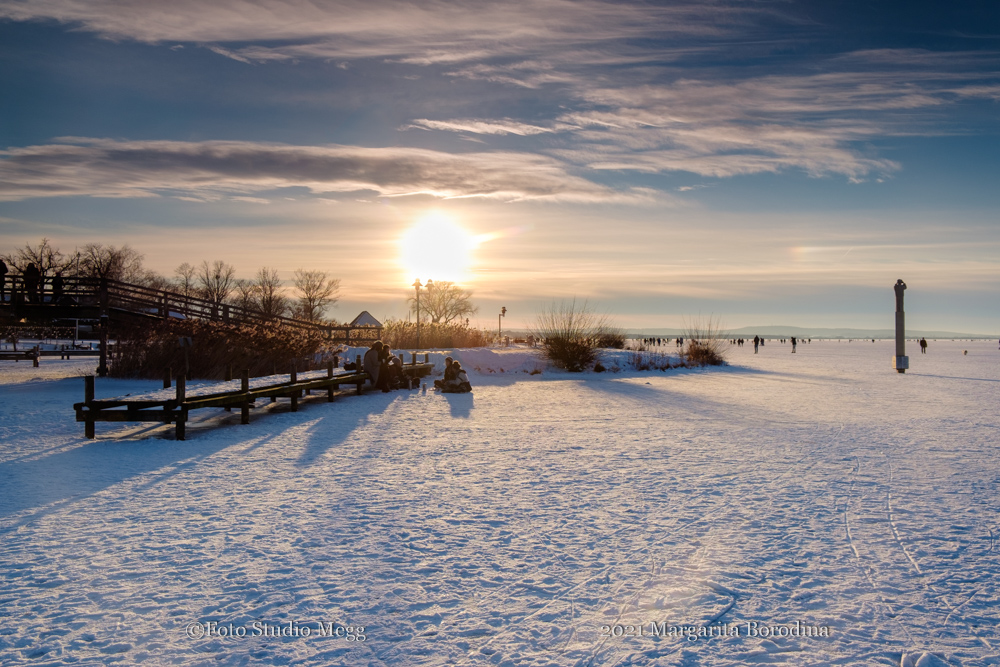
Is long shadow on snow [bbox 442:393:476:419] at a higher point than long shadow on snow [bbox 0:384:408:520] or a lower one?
higher

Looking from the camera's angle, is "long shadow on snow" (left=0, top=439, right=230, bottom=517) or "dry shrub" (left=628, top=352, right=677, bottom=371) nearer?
"long shadow on snow" (left=0, top=439, right=230, bottom=517)

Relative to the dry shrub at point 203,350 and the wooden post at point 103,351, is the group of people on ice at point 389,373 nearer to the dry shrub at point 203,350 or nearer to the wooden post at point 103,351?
the dry shrub at point 203,350

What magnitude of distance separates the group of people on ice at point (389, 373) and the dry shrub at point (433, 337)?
15.8 metres

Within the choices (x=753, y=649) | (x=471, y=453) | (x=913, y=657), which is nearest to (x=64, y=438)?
(x=471, y=453)

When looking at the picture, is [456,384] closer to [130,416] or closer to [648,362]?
[130,416]


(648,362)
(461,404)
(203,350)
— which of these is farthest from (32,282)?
(648,362)

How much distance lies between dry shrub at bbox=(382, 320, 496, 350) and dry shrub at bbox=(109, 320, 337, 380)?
12111 millimetres

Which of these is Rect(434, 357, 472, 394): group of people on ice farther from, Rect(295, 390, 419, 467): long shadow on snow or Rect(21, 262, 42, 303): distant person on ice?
Rect(21, 262, 42, 303): distant person on ice

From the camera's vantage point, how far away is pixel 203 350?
2248cm

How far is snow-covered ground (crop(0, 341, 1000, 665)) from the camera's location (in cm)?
399

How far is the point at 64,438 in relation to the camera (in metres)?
10.8

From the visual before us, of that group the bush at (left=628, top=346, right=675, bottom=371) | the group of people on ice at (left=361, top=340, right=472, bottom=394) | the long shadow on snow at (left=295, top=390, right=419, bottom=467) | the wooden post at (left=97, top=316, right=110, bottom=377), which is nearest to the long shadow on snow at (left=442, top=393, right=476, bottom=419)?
the group of people on ice at (left=361, top=340, right=472, bottom=394)

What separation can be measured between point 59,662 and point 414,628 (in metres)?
1.85

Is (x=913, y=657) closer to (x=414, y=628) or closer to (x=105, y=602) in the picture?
(x=414, y=628)
